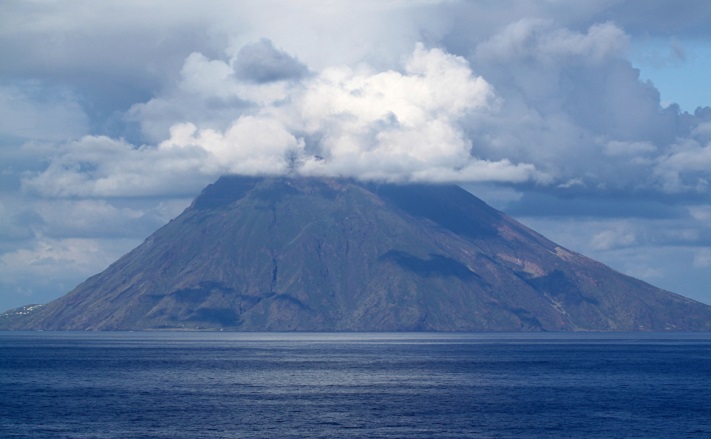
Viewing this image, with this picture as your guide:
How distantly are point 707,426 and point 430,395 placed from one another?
56.2 m

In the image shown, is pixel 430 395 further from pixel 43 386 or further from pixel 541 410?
pixel 43 386

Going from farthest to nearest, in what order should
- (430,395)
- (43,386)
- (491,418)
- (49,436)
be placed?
(43,386)
(430,395)
(491,418)
(49,436)

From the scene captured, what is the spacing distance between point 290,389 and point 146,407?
1572 inches

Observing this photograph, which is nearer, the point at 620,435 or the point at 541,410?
the point at 620,435

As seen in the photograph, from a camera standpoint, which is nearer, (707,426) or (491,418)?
(707,426)

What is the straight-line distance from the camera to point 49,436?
4934 inches

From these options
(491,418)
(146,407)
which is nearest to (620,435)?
(491,418)

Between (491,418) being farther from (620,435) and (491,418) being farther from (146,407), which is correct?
(146,407)

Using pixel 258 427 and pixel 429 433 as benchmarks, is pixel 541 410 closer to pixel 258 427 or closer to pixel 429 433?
pixel 429 433

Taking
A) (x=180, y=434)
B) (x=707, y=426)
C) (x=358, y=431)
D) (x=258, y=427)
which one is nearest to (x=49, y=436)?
(x=180, y=434)

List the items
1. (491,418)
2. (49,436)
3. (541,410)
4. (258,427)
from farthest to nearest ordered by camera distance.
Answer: (541,410)
(491,418)
(258,427)
(49,436)

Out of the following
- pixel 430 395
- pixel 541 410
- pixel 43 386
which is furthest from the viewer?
pixel 43 386

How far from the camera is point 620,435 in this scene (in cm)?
12912

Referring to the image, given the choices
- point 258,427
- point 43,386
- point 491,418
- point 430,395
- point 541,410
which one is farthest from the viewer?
point 43,386
